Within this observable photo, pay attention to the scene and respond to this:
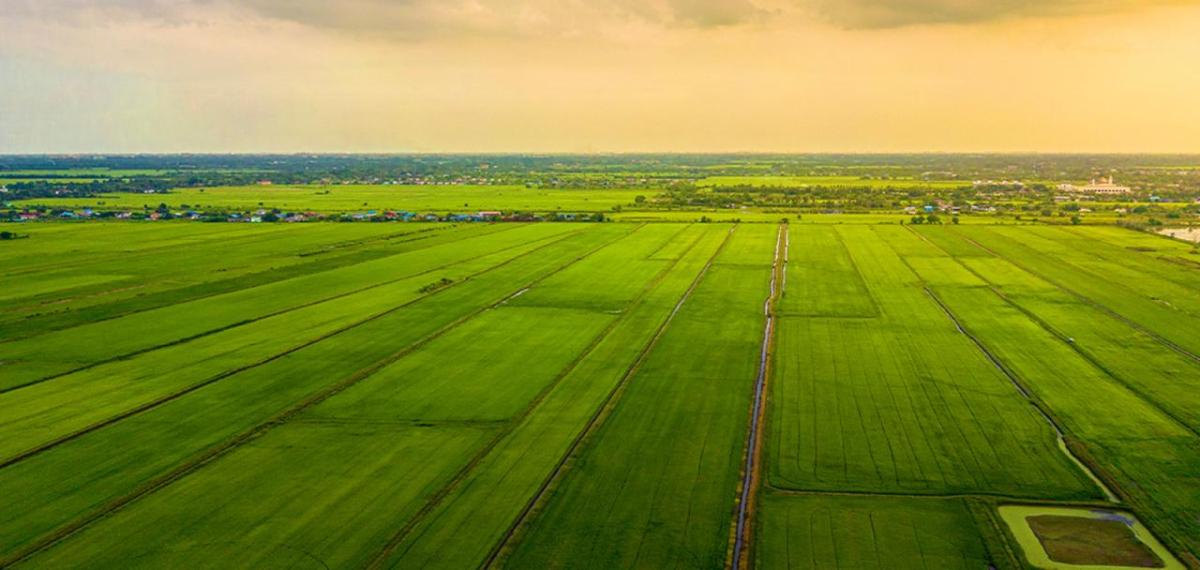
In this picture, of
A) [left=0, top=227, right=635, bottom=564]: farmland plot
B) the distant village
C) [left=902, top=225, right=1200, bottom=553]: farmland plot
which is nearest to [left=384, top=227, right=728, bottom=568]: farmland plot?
[left=0, top=227, right=635, bottom=564]: farmland plot

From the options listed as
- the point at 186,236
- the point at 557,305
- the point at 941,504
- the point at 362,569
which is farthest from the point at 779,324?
the point at 186,236

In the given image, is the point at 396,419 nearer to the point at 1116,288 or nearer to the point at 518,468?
the point at 518,468

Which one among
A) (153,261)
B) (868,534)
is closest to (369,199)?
(153,261)

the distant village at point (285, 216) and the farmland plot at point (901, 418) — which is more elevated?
the distant village at point (285, 216)

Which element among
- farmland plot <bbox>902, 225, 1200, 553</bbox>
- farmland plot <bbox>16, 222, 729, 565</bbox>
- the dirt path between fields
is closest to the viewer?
the dirt path between fields

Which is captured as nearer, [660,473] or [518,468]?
[660,473]

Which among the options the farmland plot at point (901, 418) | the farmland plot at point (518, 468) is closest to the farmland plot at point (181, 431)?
the farmland plot at point (518, 468)

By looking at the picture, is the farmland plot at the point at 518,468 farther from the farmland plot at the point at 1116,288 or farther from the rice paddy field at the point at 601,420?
the farmland plot at the point at 1116,288

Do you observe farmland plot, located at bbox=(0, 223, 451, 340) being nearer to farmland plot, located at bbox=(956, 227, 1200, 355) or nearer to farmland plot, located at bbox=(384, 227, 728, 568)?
farmland plot, located at bbox=(384, 227, 728, 568)

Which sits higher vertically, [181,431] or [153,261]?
[153,261]
